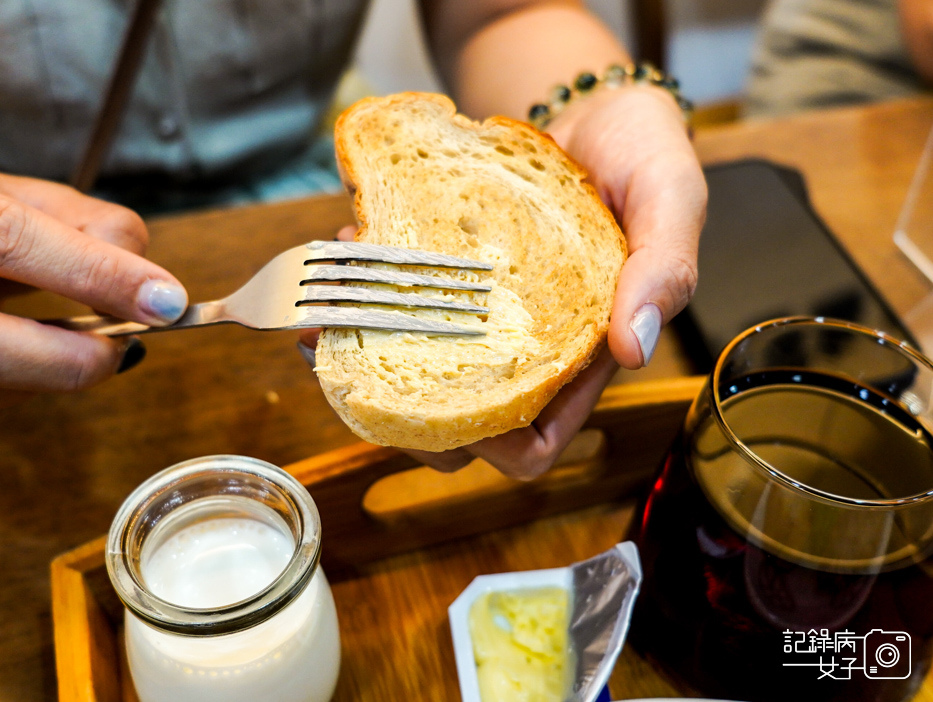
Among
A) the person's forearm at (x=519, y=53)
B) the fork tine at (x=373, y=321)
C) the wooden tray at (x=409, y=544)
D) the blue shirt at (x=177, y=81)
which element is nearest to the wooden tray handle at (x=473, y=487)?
the wooden tray at (x=409, y=544)

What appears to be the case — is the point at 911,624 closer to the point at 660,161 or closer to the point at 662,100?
the point at 660,161

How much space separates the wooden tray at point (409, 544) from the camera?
54cm

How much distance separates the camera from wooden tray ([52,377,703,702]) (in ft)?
1.78

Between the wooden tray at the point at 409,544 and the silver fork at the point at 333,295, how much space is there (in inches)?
4.3

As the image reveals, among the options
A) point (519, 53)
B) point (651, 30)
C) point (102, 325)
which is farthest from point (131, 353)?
point (651, 30)

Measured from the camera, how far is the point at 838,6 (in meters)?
1.57

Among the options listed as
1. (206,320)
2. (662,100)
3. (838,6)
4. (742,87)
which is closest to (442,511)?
(206,320)

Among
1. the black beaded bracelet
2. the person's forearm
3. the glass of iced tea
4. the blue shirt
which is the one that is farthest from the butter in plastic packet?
the blue shirt

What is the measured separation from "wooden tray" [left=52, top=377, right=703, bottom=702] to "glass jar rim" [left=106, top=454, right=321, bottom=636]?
0.25 ft

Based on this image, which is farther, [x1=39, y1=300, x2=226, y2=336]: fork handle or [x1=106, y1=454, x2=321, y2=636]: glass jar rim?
[x1=39, y1=300, x2=226, y2=336]: fork handle

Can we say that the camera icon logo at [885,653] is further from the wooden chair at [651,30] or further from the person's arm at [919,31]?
the wooden chair at [651,30]

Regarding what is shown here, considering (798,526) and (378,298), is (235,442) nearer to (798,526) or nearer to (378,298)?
(378,298)

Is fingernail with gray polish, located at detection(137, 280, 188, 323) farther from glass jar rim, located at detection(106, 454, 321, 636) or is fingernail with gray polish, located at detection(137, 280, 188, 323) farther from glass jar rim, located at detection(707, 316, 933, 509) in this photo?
A: glass jar rim, located at detection(707, 316, 933, 509)

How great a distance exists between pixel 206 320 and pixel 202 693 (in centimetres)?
28
